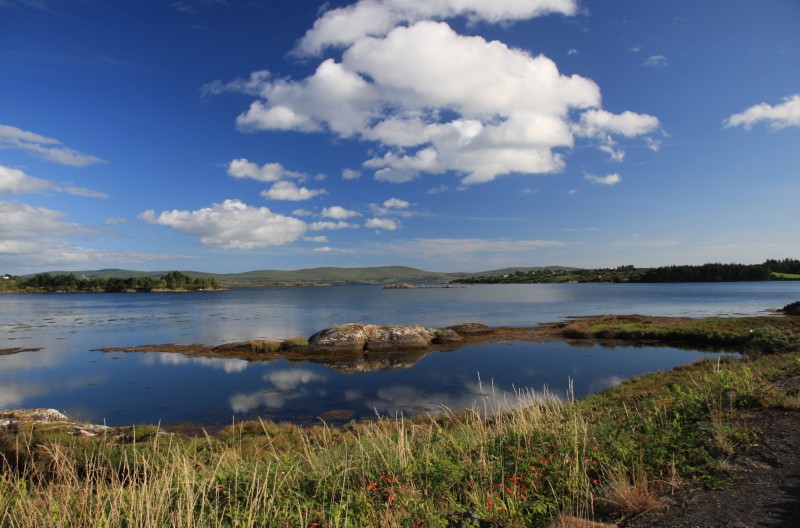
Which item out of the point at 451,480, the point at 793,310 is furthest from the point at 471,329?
the point at 793,310

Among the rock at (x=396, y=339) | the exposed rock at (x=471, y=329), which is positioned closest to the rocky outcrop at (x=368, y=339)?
the rock at (x=396, y=339)

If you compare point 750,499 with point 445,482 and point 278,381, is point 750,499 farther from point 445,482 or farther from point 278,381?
point 278,381

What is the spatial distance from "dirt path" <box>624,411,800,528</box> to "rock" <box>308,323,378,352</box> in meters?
30.7

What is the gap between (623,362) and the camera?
2927 centimetres

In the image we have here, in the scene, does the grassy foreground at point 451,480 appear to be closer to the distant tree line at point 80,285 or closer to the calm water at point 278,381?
the calm water at point 278,381

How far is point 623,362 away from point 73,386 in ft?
118

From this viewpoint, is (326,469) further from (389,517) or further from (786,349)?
(786,349)

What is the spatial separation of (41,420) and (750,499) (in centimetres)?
2088

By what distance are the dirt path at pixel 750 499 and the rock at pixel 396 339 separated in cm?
3033

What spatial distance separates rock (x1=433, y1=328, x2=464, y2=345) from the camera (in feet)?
130

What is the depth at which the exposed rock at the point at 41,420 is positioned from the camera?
14406 mm

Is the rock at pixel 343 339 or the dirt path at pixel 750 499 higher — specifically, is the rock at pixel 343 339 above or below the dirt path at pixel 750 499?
below

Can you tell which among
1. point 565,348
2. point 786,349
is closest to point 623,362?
point 565,348

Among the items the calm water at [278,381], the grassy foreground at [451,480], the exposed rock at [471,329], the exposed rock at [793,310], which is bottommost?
the calm water at [278,381]
